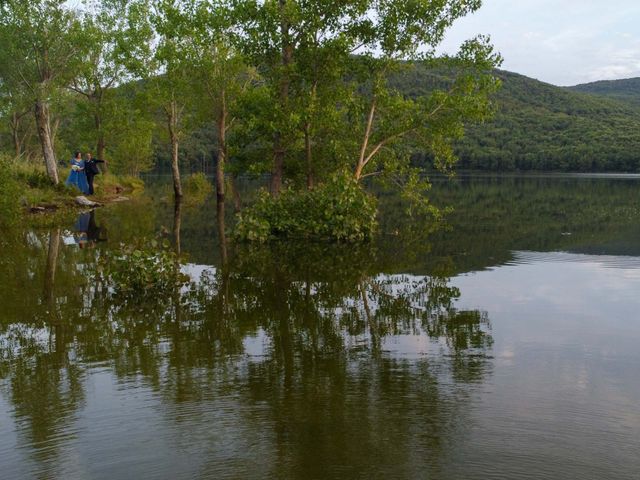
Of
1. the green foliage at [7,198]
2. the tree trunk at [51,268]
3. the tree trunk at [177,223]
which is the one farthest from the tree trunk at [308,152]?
the green foliage at [7,198]

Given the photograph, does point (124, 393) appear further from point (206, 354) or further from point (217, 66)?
point (217, 66)

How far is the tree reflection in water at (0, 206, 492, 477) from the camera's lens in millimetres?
5859

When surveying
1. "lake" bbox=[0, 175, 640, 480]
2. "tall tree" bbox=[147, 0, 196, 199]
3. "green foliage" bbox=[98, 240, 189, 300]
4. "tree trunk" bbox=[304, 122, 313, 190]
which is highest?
"tall tree" bbox=[147, 0, 196, 199]

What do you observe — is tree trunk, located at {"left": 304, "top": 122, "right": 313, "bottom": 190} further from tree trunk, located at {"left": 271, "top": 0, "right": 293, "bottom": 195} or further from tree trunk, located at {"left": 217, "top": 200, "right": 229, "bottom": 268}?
tree trunk, located at {"left": 217, "top": 200, "right": 229, "bottom": 268}

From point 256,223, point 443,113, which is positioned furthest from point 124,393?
point 443,113

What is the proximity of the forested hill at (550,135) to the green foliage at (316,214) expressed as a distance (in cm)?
10025

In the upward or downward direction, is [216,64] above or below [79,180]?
above

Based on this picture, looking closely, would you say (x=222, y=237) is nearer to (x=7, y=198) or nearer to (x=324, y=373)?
(x=7, y=198)

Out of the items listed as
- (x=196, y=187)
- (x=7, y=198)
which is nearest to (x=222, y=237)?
(x=7, y=198)

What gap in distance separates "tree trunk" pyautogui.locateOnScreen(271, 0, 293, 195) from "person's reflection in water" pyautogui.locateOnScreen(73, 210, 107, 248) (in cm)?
689

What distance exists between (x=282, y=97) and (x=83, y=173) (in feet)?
64.7

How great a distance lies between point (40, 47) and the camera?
36.0 metres

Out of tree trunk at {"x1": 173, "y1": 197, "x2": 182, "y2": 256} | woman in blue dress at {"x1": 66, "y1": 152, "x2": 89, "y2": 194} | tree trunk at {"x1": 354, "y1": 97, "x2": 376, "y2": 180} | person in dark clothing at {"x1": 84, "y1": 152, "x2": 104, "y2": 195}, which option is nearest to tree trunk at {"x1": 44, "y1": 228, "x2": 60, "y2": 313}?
tree trunk at {"x1": 173, "y1": 197, "x2": 182, "y2": 256}

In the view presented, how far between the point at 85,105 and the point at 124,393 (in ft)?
152
